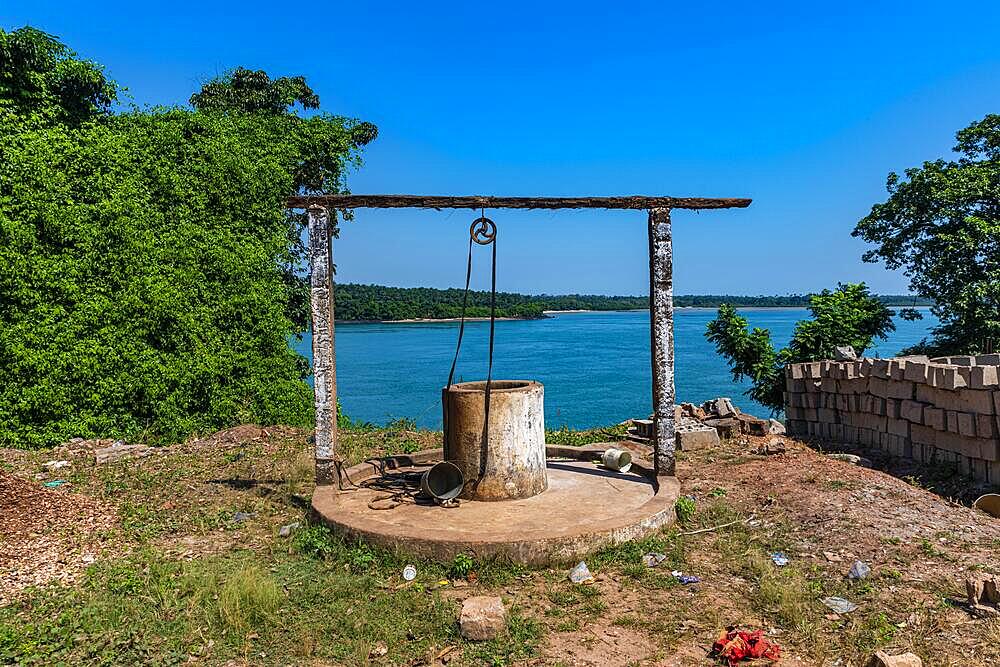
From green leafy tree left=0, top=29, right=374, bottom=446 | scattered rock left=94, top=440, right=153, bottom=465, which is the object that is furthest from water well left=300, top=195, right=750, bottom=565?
green leafy tree left=0, top=29, right=374, bottom=446

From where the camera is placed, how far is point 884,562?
18.2 feet

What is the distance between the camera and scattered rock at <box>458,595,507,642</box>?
4473 mm

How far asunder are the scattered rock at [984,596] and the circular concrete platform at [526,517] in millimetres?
2466

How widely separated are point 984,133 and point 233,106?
→ 749 inches

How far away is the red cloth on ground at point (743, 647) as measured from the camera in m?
4.11

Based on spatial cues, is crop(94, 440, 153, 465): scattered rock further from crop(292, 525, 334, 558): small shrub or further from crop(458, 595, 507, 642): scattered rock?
crop(458, 595, 507, 642): scattered rock

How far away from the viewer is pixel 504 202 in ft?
23.2

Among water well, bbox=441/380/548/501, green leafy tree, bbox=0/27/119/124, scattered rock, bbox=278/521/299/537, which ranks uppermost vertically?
green leafy tree, bbox=0/27/119/124

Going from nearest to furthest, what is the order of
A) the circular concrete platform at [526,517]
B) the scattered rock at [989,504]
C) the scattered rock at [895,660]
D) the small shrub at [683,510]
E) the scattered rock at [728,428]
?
1. the scattered rock at [895,660]
2. the circular concrete platform at [526,517]
3. the small shrub at [683,510]
4. the scattered rock at [989,504]
5. the scattered rock at [728,428]

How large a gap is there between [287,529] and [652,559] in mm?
3631

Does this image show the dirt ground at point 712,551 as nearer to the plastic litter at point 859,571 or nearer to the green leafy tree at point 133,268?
the plastic litter at point 859,571

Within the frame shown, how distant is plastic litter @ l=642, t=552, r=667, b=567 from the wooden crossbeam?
370cm

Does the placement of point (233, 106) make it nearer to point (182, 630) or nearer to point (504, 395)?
point (504, 395)

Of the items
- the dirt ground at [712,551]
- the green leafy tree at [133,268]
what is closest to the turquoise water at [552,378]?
the green leafy tree at [133,268]
